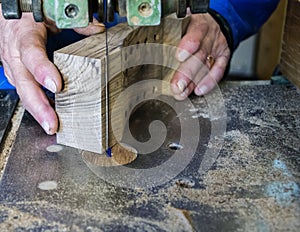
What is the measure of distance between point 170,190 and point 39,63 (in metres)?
0.28

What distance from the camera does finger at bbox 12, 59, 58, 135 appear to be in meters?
0.72

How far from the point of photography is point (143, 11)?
59 centimetres

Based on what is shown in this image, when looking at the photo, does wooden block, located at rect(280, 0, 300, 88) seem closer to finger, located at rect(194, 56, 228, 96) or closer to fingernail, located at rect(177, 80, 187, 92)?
finger, located at rect(194, 56, 228, 96)

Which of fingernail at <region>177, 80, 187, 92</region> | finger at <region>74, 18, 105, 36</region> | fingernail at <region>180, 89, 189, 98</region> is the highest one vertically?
finger at <region>74, 18, 105, 36</region>

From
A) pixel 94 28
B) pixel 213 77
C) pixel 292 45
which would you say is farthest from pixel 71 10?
pixel 292 45

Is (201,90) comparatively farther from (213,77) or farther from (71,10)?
(71,10)

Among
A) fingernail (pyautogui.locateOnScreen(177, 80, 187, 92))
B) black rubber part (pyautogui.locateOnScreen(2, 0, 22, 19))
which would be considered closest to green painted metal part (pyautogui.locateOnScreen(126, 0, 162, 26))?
black rubber part (pyautogui.locateOnScreen(2, 0, 22, 19))

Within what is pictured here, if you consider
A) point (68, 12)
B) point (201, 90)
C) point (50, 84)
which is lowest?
point (201, 90)

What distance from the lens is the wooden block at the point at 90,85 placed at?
67 centimetres

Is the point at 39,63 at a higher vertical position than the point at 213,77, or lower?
higher

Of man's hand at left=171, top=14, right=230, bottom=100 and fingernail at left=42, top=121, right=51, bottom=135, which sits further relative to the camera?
man's hand at left=171, top=14, right=230, bottom=100

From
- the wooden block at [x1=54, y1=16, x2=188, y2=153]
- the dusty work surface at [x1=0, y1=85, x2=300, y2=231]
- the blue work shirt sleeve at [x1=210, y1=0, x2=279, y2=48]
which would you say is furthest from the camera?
the blue work shirt sleeve at [x1=210, y1=0, x2=279, y2=48]

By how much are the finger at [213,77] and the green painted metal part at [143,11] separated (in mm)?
364

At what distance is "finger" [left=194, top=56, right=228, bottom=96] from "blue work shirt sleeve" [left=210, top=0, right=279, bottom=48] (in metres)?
0.10
